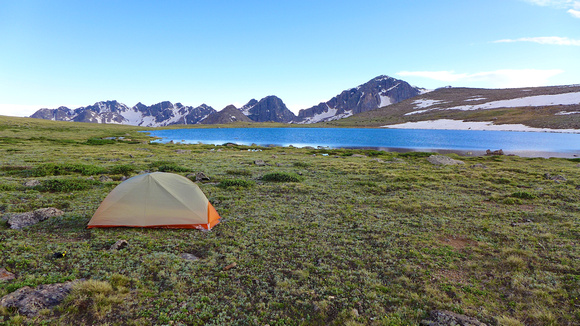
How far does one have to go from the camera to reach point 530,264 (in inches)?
364

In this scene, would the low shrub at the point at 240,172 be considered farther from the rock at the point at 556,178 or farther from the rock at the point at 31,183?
the rock at the point at 556,178

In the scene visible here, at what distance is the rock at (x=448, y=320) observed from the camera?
6.42 meters

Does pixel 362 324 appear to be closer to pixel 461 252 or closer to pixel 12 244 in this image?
pixel 461 252

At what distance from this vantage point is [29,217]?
1185 cm

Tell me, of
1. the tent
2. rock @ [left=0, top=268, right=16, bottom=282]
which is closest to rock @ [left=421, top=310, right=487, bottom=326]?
the tent

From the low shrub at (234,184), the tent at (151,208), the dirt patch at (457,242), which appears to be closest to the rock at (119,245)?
the tent at (151,208)

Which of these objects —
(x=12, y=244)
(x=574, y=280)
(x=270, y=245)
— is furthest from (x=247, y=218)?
(x=574, y=280)

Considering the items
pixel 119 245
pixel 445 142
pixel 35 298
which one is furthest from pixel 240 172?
pixel 445 142

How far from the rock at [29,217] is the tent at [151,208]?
101 inches

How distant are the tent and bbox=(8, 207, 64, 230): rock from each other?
257 centimetres

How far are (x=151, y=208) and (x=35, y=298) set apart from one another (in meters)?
5.39

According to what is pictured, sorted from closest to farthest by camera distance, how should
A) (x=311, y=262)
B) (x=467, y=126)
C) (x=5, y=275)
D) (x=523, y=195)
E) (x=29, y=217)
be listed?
(x=5, y=275) < (x=311, y=262) < (x=29, y=217) < (x=523, y=195) < (x=467, y=126)

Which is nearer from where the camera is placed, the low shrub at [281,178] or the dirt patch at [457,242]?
the dirt patch at [457,242]

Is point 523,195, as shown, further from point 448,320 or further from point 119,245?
point 119,245
